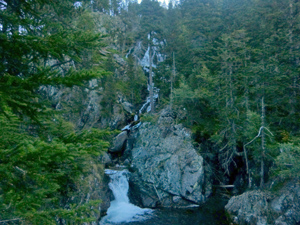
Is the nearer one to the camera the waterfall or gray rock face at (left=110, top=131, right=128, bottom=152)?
the waterfall

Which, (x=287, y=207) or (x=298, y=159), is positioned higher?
(x=298, y=159)

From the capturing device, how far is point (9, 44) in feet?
9.59

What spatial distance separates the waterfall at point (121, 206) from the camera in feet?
53.1

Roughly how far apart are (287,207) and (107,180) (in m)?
14.1

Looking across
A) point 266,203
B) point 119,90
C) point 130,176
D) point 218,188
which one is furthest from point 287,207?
point 119,90

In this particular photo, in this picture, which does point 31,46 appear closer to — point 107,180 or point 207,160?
point 107,180

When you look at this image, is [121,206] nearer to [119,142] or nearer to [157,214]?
[157,214]

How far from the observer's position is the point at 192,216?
1636 centimetres

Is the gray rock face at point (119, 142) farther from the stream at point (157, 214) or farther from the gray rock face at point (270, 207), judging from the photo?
the gray rock face at point (270, 207)

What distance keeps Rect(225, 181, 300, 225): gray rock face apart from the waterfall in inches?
272

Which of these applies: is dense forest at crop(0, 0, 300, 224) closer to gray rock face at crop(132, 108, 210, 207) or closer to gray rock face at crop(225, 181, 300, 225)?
gray rock face at crop(225, 181, 300, 225)

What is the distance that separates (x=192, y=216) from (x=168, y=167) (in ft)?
16.6

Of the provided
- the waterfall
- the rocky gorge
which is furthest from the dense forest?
the waterfall

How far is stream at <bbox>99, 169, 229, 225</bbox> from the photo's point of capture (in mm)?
15508
